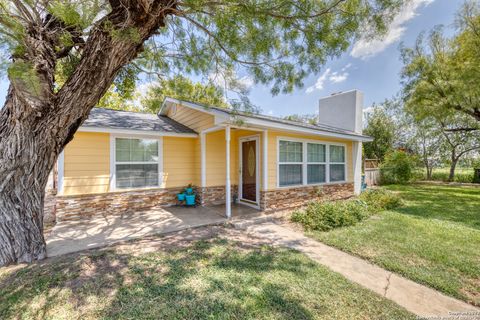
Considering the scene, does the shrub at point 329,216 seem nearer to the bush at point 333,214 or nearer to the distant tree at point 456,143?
the bush at point 333,214

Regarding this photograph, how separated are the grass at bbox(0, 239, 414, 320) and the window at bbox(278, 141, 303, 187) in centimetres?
376

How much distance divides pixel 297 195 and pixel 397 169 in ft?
32.8

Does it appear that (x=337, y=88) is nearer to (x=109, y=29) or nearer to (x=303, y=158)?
(x=303, y=158)

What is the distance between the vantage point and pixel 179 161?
25.3 feet

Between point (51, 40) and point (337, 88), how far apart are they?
11.9 metres

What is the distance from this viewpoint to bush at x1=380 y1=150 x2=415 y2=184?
44.4 ft

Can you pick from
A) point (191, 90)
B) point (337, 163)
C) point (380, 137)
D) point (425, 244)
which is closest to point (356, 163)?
point (337, 163)

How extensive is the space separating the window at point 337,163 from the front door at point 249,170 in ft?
11.9

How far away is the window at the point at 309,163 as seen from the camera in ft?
23.8

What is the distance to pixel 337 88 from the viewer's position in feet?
38.6

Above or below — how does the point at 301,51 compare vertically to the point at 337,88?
below

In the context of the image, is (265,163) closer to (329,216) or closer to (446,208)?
(329,216)

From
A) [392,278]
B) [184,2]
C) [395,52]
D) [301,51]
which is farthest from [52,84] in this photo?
[395,52]

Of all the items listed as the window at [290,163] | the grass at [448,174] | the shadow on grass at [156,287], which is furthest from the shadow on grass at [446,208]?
the grass at [448,174]
